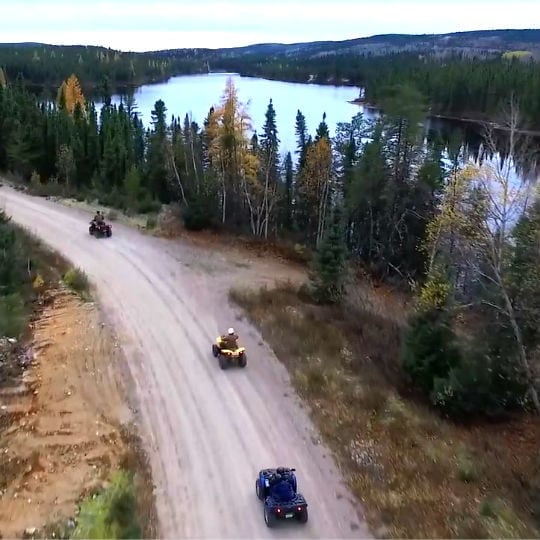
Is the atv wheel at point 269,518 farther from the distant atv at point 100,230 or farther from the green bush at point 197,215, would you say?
the green bush at point 197,215

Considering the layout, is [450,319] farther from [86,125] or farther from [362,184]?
[86,125]

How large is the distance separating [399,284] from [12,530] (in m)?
24.8

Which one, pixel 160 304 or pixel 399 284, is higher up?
pixel 160 304

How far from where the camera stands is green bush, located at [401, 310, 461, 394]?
1692cm

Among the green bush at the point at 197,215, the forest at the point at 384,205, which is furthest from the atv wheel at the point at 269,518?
the green bush at the point at 197,215

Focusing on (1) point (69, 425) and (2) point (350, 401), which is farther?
(2) point (350, 401)

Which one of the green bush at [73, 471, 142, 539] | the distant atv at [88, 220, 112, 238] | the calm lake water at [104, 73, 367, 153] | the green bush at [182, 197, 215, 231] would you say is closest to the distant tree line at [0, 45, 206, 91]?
the calm lake water at [104, 73, 367, 153]

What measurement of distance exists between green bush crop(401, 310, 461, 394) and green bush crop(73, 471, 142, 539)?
8.77 meters

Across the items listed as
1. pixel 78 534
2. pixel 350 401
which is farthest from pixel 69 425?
pixel 350 401

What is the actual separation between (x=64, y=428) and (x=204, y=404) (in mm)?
3647

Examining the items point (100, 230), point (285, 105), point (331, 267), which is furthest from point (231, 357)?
point (285, 105)

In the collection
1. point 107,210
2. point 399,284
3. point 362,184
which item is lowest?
point 399,284

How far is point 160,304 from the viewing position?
22875 mm

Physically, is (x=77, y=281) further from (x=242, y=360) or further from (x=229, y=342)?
(x=242, y=360)
